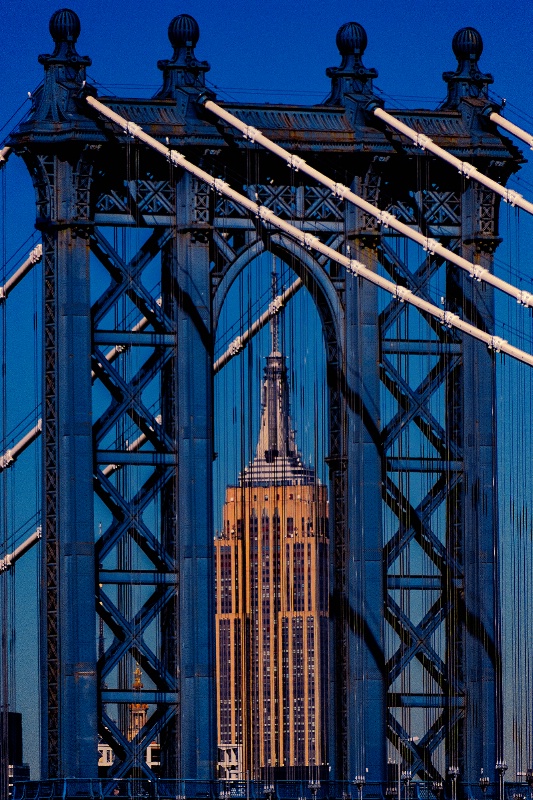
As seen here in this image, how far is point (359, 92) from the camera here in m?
77.9

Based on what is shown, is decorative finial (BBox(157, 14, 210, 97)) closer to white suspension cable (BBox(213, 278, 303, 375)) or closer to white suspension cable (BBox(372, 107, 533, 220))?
white suspension cable (BBox(372, 107, 533, 220))

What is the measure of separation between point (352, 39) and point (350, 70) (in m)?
0.81

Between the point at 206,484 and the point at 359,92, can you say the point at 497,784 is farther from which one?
the point at 359,92

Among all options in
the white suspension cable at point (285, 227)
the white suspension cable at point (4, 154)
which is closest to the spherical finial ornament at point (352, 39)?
the white suspension cable at point (285, 227)

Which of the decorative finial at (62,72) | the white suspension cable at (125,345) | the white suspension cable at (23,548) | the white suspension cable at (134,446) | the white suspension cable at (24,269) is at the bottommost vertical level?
the white suspension cable at (23,548)

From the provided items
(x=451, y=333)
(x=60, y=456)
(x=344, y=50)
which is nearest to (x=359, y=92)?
(x=344, y=50)

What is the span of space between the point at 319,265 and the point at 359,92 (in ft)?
14.9

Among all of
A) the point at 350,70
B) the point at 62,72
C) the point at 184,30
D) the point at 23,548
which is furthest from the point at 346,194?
the point at 23,548

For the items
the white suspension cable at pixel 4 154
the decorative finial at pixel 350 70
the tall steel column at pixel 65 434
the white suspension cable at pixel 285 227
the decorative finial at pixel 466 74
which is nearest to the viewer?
the tall steel column at pixel 65 434

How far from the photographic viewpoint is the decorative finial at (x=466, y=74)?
7938 cm

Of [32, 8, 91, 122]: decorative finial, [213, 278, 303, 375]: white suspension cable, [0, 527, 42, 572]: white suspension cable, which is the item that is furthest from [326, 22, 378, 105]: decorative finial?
[0, 527, 42, 572]: white suspension cable

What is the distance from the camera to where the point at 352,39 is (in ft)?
258

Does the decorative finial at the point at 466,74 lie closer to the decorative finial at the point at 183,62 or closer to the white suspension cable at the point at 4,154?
the decorative finial at the point at 183,62

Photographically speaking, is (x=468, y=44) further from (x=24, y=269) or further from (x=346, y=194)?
(x=24, y=269)
